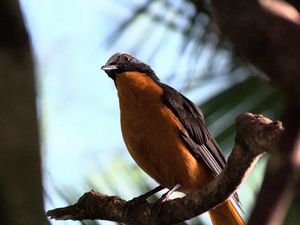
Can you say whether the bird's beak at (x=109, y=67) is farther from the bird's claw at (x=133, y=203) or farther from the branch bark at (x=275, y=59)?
the branch bark at (x=275, y=59)

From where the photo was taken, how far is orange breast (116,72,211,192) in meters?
3.98

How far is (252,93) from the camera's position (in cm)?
257

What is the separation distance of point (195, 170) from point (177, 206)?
1215mm

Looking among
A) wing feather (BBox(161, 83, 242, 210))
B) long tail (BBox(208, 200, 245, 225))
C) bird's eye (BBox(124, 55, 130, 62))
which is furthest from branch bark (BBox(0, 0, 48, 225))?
bird's eye (BBox(124, 55, 130, 62))

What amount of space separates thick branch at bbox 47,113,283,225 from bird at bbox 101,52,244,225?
696 millimetres

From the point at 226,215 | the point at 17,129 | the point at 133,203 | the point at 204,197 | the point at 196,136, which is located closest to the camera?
the point at 17,129

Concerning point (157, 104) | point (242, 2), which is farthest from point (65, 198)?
point (242, 2)

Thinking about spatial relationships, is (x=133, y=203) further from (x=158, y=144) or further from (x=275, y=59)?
(x=275, y=59)

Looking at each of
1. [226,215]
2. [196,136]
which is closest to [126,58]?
[196,136]

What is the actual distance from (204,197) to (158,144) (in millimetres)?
Result: 1392

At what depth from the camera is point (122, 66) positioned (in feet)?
15.7

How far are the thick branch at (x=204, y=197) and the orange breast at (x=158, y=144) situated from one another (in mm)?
681

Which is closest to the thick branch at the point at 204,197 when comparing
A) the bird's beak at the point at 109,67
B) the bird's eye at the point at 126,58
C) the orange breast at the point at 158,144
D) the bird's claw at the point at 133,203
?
the bird's claw at the point at 133,203

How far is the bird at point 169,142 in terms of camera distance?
3.99 metres
